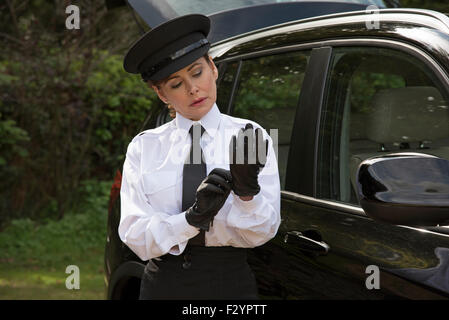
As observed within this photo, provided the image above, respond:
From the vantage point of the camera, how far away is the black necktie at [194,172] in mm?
1981

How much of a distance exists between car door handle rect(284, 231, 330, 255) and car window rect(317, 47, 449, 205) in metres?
0.21

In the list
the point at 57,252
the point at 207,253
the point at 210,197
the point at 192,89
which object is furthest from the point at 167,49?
the point at 57,252

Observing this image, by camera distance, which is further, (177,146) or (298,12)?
(298,12)

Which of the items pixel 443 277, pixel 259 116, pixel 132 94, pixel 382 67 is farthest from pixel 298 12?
pixel 132 94

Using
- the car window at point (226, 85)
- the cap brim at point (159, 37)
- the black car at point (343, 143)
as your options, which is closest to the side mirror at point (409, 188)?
the black car at point (343, 143)

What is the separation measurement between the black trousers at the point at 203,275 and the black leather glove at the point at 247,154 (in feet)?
1.39

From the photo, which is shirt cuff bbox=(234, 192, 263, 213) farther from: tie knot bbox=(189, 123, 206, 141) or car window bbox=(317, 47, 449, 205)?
car window bbox=(317, 47, 449, 205)

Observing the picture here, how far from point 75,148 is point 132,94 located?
3.17 ft

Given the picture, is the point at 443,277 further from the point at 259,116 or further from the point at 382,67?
the point at 382,67

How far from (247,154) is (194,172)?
14.9 inches

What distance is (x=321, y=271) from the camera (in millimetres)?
2082

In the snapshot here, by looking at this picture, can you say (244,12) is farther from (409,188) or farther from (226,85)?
(409,188)

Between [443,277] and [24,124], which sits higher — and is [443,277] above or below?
below

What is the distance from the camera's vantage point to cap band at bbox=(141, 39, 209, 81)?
198cm
